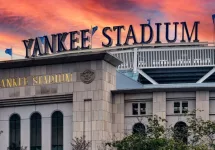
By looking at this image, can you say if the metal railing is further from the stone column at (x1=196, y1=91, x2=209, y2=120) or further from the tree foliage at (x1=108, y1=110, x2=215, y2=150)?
the tree foliage at (x1=108, y1=110, x2=215, y2=150)

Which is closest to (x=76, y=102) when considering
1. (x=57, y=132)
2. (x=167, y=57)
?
(x=57, y=132)

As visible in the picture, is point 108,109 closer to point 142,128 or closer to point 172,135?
point 142,128

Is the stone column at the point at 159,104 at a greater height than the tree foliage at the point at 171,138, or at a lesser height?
greater

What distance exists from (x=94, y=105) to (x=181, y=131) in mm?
8611

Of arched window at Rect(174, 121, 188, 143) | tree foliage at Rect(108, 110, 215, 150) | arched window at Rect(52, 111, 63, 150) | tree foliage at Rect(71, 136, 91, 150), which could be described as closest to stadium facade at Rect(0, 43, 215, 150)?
arched window at Rect(52, 111, 63, 150)

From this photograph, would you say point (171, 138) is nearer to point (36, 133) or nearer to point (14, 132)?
point (36, 133)

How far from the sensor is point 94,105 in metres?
69.6

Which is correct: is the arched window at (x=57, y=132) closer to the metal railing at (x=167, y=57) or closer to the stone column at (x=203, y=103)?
the stone column at (x=203, y=103)

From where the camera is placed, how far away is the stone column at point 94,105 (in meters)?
69.2

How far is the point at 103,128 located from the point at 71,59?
735 centimetres

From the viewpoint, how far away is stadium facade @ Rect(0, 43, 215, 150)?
2741 inches

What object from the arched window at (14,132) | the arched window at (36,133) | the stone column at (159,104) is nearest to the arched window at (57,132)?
the arched window at (36,133)

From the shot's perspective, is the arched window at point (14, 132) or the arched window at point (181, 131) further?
the arched window at point (14, 132)

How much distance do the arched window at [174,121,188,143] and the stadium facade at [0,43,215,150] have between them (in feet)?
1.13
